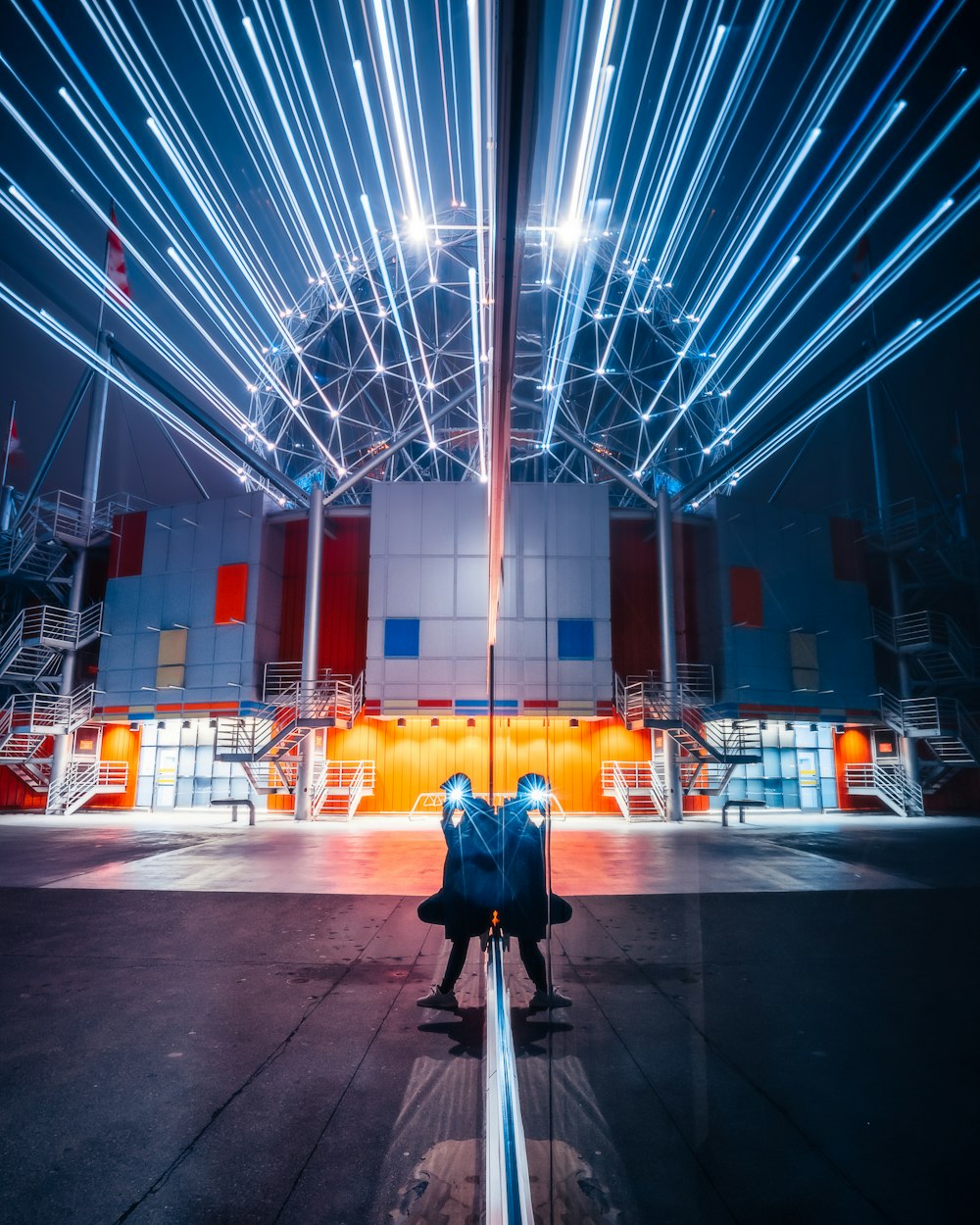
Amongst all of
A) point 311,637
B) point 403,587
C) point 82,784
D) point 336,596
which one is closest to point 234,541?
point 336,596

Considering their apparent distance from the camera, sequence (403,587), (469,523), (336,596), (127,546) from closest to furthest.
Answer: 1. (403,587)
2. (469,523)
3. (336,596)
4. (127,546)

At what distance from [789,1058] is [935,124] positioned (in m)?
2.86

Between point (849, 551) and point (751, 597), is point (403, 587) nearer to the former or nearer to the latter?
point (751, 597)

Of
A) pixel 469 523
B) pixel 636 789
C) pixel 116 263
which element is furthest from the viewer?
pixel 116 263

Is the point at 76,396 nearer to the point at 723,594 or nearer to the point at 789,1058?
the point at 723,594

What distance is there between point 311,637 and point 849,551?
74.8 ft

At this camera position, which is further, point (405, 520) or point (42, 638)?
point (42, 638)

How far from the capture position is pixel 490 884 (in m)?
4.34

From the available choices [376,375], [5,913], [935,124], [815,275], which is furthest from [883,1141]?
[376,375]

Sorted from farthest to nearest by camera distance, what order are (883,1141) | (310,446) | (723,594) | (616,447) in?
1. (310,446)
2. (616,447)
3. (723,594)
4. (883,1141)

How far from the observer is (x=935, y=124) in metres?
1.13

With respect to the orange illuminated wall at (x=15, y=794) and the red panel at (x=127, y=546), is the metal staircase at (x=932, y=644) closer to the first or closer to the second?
the red panel at (x=127, y=546)

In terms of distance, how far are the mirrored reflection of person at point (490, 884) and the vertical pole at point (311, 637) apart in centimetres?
1956

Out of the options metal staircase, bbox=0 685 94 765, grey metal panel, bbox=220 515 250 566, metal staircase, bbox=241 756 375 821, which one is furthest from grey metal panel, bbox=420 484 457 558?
metal staircase, bbox=0 685 94 765
